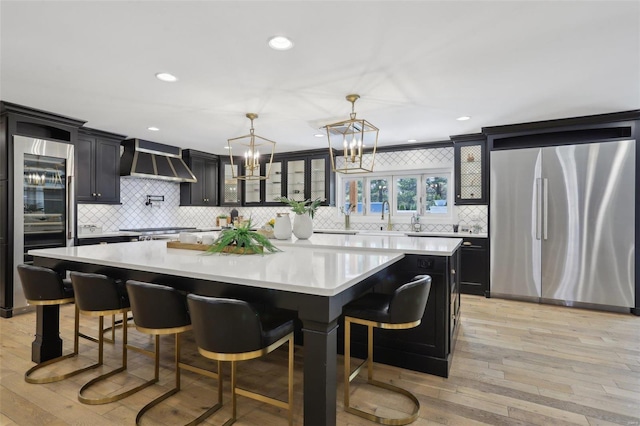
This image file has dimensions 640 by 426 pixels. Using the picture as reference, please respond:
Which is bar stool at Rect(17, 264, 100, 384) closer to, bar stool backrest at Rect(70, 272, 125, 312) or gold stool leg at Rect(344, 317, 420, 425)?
bar stool backrest at Rect(70, 272, 125, 312)

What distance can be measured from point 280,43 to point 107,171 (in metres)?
4.07

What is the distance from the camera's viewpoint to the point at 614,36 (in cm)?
229

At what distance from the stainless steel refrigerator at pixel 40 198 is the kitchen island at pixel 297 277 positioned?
5.49 feet

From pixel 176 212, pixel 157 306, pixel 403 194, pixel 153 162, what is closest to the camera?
pixel 157 306

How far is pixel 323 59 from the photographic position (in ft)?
8.62

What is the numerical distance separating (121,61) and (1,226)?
8.82 ft

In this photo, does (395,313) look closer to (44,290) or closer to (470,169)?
(44,290)

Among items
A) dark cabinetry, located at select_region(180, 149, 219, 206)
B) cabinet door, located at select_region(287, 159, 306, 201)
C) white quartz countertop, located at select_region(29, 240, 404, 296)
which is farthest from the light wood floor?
cabinet door, located at select_region(287, 159, 306, 201)

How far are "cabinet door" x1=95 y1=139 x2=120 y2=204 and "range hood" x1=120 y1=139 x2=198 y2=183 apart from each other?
13cm

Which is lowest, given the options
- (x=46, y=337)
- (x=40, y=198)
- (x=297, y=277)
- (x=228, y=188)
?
(x=46, y=337)

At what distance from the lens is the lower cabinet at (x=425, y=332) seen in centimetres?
258

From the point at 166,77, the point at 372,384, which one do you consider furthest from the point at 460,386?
the point at 166,77

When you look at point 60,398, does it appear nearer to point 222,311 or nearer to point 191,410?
point 191,410

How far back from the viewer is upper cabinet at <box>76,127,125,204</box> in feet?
15.8
